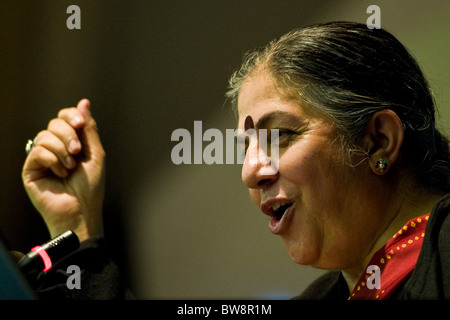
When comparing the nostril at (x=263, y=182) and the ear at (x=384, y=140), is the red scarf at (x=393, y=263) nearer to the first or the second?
the ear at (x=384, y=140)

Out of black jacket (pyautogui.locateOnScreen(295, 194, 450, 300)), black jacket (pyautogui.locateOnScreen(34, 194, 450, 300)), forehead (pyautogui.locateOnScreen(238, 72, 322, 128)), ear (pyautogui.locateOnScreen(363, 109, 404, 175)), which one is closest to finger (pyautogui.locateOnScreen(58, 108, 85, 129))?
black jacket (pyautogui.locateOnScreen(34, 194, 450, 300))

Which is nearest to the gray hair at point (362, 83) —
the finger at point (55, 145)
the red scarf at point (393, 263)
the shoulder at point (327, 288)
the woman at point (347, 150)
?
the woman at point (347, 150)

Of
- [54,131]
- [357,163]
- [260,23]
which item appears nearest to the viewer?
[357,163]

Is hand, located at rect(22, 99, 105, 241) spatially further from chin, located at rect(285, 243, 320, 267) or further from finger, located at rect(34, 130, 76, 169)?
chin, located at rect(285, 243, 320, 267)

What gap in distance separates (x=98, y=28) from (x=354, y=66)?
676 millimetres

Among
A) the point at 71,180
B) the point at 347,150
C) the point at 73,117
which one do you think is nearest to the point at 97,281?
the point at 71,180

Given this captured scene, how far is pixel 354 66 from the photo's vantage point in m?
1.05

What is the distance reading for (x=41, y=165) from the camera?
1.45 metres

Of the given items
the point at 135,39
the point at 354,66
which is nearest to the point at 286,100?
the point at 354,66

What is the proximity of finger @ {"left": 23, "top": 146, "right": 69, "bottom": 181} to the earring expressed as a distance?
30.4 inches

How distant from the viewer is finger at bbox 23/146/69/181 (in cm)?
142

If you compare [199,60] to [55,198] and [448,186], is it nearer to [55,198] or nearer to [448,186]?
[55,198]

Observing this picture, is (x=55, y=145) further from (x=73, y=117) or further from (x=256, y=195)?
(x=256, y=195)

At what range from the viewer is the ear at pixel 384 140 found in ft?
3.41
